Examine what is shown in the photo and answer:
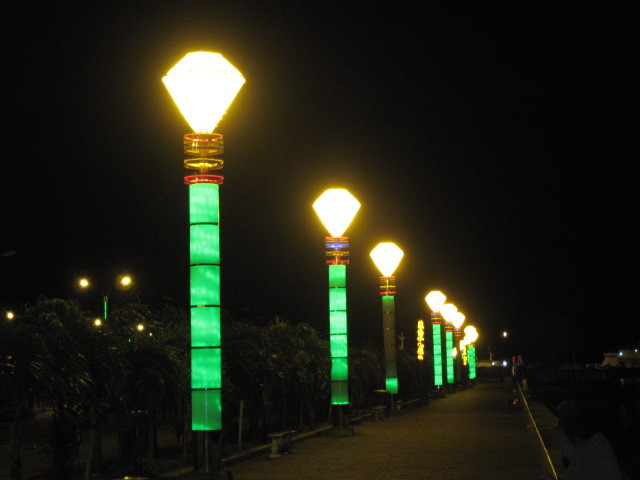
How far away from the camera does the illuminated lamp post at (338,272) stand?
26.1 metres

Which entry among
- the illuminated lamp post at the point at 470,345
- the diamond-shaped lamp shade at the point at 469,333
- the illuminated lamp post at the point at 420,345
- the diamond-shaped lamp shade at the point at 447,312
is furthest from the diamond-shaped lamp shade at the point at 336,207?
the illuminated lamp post at the point at 470,345

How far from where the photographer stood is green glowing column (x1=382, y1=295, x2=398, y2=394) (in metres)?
35.6

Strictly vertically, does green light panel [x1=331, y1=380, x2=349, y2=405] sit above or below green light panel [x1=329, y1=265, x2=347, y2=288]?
below

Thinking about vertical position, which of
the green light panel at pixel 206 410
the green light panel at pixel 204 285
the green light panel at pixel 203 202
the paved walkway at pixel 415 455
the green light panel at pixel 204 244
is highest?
the green light panel at pixel 203 202

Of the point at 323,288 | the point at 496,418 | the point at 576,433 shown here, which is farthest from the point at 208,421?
the point at 323,288

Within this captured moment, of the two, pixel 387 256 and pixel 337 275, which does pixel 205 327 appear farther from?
pixel 387 256

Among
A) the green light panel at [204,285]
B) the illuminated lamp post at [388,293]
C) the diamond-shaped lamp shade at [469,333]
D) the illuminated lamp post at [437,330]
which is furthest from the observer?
the diamond-shaped lamp shade at [469,333]

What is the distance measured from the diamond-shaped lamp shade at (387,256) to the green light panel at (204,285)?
2200cm

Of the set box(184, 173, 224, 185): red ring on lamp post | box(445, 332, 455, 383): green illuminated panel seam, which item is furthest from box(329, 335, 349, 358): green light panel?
box(445, 332, 455, 383): green illuminated panel seam

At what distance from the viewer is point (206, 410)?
13.9 metres

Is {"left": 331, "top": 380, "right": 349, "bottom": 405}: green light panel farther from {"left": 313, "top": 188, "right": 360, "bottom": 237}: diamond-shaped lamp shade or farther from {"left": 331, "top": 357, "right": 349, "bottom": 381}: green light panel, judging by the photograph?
{"left": 313, "top": 188, "right": 360, "bottom": 237}: diamond-shaped lamp shade

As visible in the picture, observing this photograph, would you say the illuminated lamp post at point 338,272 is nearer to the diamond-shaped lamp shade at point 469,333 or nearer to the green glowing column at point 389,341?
the green glowing column at point 389,341

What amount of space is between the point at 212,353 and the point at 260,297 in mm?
51087

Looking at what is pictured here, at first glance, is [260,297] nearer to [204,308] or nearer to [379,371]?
[379,371]
